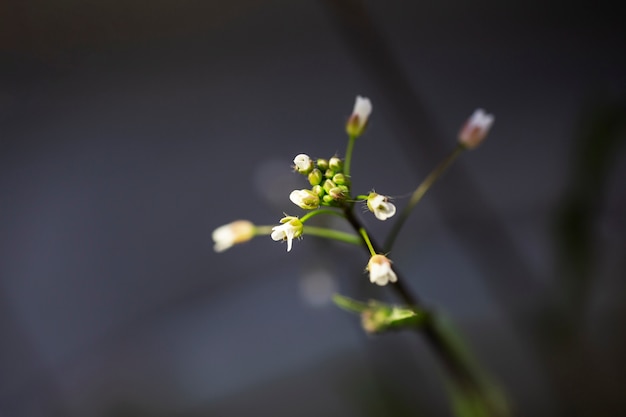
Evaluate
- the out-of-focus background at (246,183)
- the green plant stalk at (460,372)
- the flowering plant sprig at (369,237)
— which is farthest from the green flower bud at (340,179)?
the out-of-focus background at (246,183)

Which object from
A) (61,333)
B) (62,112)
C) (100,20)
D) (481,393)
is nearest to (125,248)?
(61,333)

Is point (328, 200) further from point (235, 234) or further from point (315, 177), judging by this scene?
point (235, 234)

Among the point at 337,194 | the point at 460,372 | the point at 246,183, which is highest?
the point at 246,183

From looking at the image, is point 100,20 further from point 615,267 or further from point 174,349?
point 615,267

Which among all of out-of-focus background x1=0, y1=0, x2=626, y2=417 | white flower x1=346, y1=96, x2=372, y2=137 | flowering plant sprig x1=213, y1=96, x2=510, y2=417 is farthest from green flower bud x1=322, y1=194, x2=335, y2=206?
out-of-focus background x1=0, y1=0, x2=626, y2=417

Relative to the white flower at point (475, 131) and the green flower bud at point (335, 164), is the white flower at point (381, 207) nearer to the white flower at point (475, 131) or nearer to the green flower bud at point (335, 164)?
the green flower bud at point (335, 164)

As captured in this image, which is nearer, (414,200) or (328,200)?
(328,200)


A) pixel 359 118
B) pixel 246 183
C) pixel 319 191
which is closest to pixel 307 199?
pixel 319 191
